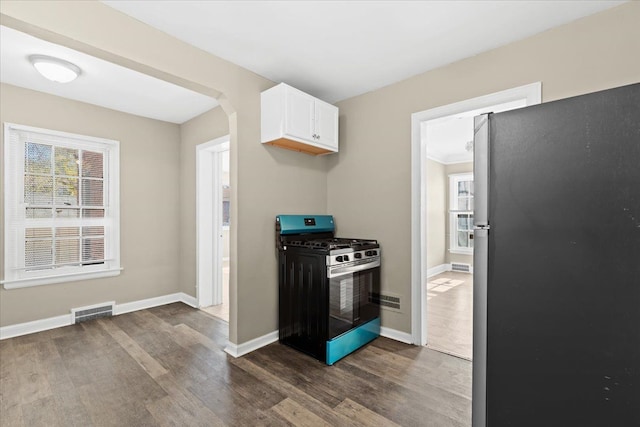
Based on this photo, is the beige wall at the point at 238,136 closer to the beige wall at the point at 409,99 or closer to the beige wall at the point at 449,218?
the beige wall at the point at 409,99

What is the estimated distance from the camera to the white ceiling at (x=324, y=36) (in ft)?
6.50

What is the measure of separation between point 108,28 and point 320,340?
107 inches

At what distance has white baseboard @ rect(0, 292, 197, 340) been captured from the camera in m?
3.10

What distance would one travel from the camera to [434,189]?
6.49 meters

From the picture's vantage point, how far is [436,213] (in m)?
6.59

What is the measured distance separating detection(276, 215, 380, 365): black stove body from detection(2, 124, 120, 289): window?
241 centimetres

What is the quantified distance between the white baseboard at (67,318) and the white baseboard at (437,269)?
14.7 feet

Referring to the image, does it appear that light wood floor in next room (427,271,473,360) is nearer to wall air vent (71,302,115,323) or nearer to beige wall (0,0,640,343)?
beige wall (0,0,640,343)

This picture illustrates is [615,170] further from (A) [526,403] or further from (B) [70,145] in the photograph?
(B) [70,145]

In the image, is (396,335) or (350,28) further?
(396,335)

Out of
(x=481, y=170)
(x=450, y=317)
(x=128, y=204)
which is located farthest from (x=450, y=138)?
(x=128, y=204)

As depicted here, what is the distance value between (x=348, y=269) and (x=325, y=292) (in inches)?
12.6

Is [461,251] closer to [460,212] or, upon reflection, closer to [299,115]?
[460,212]

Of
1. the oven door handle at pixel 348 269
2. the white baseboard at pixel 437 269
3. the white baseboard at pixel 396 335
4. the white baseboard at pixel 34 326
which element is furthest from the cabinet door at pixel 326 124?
the white baseboard at pixel 437 269
